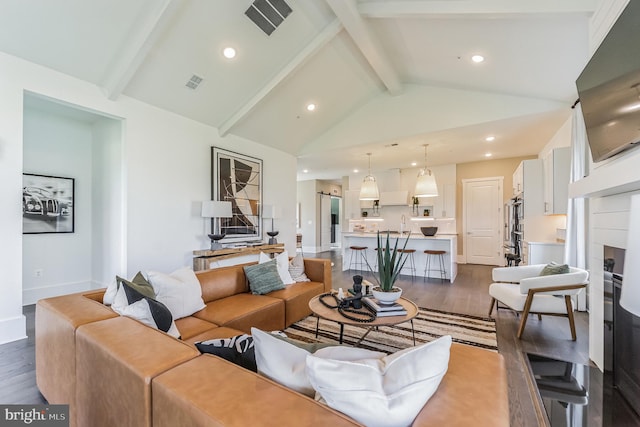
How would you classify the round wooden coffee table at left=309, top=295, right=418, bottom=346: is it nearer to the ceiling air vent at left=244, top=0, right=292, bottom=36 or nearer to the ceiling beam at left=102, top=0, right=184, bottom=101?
the ceiling beam at left=102, top=0, right=184, bottom=101

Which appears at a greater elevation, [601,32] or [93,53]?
[93,53]

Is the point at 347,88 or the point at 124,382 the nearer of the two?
the point at 124,382

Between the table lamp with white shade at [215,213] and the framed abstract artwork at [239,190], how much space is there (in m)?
0.17

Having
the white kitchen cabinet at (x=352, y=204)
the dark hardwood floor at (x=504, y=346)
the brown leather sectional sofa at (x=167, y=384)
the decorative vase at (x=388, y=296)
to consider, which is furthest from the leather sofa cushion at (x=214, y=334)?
the white kitchen cabinet at (x=352, y=204)

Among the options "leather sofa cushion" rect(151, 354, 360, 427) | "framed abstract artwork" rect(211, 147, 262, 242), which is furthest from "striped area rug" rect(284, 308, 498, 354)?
"framed abstract artwork" rect(211, 147, 262, 242)

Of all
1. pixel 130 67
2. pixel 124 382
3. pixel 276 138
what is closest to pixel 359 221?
pixel 276 138

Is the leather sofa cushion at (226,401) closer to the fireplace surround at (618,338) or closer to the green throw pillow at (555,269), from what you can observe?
the fireplace surround at (618,338)

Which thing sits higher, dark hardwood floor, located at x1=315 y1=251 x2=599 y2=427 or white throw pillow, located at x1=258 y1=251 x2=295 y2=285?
white throw pillow, located at x1=258 y1=251 x2=295 y2=285

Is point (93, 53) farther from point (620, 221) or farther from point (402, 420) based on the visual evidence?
point (620, 221)

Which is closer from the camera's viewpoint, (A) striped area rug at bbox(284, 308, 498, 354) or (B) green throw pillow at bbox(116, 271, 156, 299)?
(B) green throw pillow at bbox(116, 271, 156, 299)

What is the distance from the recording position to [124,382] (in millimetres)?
1083

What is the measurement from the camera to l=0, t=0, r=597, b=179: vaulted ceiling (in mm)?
2889

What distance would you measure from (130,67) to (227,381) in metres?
3.81

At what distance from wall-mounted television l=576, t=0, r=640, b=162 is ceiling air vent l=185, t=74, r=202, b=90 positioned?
4188 millimetres
